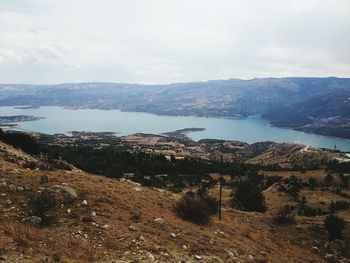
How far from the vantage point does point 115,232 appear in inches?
824

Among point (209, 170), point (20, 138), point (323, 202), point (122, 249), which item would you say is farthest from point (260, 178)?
point (122, 249)

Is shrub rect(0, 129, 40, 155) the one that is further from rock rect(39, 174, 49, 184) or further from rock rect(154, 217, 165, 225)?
rock rect(154, 217, 165, 225)

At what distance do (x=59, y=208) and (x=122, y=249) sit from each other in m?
5.24

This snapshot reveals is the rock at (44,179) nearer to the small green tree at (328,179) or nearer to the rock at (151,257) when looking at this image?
the rock at (151,257)

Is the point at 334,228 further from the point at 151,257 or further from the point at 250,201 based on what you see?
the point at 151,257

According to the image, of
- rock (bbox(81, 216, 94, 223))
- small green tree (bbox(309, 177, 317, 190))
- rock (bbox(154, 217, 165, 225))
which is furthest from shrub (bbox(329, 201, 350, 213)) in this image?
rock (bbox(81, 216, 94, 223))

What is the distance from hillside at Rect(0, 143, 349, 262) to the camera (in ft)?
60.2

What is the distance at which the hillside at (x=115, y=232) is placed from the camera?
1836 centimetres

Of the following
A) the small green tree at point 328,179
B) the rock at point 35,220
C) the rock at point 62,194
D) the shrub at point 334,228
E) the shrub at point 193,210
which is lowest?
the small green tree at point 328,179

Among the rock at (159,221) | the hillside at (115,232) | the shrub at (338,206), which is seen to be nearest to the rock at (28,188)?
the hillside at (115,232)

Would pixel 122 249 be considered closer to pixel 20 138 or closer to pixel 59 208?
pixel 59 208

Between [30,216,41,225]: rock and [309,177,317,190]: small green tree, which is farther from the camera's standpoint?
[309,177,317,190]: small green tree

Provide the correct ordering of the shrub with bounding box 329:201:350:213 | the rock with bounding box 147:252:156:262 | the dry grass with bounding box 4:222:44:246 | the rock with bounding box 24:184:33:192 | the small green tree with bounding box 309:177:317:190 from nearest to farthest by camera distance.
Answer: the dry grass with bounding box 4:222:44:246, the rock with bounding box 147:252:156:262, the rock with bounding box 24:184:33:192, the shrub with bounding box 329:201:350:213, the small green tree with bounding box 309:177:317:190

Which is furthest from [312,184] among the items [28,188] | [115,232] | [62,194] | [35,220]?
[35,220]
